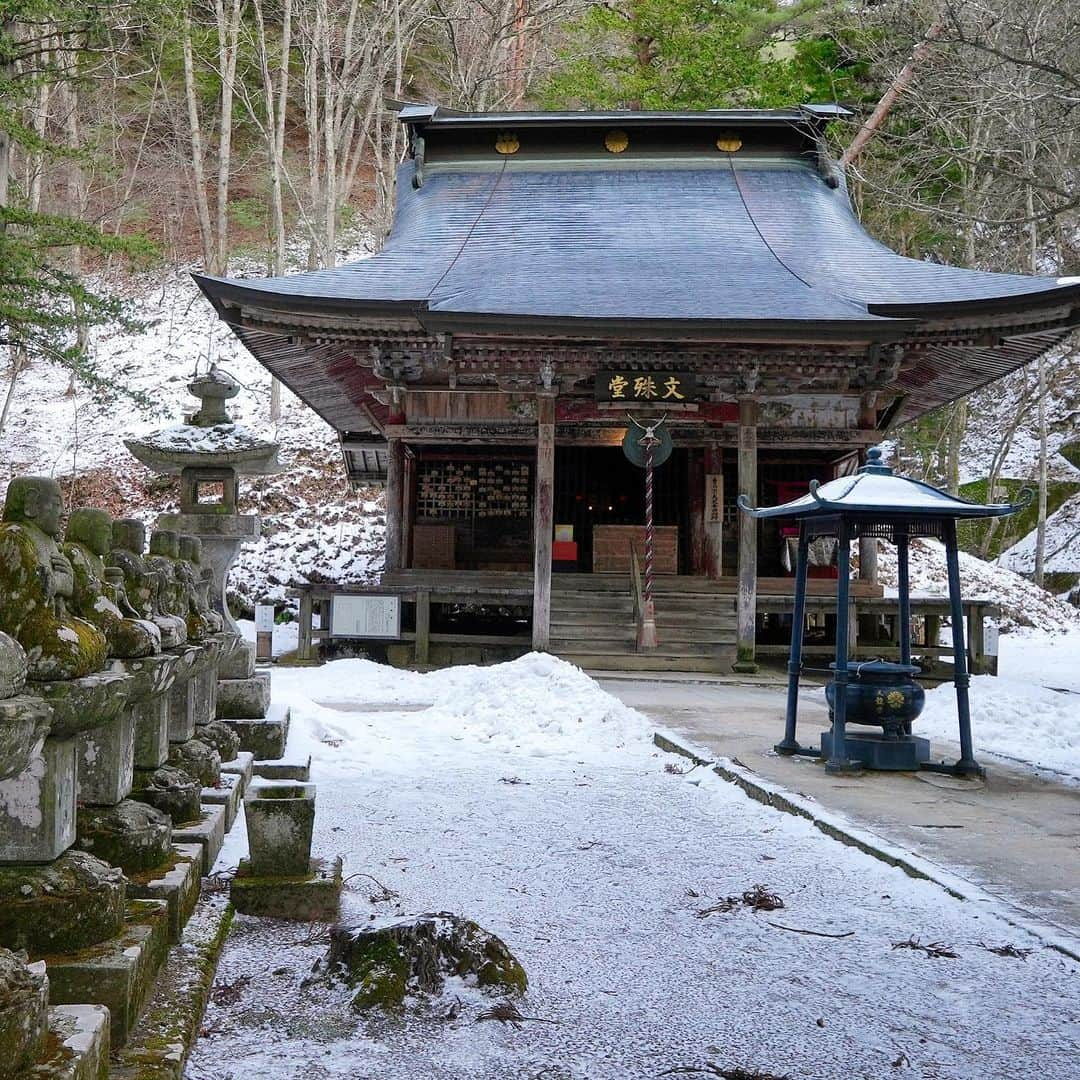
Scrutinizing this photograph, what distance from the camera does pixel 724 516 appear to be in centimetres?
1752

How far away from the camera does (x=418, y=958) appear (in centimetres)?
316

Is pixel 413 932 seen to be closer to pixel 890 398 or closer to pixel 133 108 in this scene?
pixel 890 398

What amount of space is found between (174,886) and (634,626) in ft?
36.9

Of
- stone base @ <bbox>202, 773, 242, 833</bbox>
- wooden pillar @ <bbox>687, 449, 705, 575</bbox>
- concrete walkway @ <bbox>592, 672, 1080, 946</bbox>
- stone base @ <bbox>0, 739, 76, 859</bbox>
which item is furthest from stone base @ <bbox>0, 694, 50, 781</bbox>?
wooden pillar @ <bbox>687, 449, 705, 575</bbox>

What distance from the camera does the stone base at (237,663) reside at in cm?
611

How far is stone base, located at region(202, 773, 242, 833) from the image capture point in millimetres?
4527

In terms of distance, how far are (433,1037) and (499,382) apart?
1181 centimetres

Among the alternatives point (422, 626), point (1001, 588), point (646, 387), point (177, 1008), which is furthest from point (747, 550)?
point (1001, 588)

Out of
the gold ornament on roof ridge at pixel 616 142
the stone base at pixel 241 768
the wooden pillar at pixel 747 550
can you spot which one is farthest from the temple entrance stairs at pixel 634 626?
the gold ornament on roof ridge at pixel 616 142

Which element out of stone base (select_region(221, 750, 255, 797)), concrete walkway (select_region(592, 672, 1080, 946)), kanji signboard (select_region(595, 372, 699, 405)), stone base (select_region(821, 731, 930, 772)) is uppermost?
kanji signboard (select_region(595, 372, 699, 405))

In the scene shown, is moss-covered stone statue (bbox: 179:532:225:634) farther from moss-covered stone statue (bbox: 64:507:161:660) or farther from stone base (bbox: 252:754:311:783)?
moss-covered stone statue (bbox: 64:507:161:660)

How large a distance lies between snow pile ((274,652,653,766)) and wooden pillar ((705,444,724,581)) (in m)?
7.22

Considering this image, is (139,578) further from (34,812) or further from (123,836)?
(34,812)

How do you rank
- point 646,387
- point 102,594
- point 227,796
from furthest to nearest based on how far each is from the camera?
point 646,387 < point 227,796 < point 102,594
